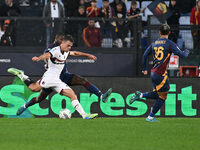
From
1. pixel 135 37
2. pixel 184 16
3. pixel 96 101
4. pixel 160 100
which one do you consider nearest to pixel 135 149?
pixel 160 100

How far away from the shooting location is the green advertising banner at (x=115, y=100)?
53.4ft

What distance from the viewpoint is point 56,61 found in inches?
523

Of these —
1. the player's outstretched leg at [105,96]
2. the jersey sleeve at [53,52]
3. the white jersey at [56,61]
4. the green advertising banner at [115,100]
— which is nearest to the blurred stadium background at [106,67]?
the green advertising banner at [115,100]

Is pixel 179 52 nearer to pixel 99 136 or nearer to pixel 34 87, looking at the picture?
pixel 99 136

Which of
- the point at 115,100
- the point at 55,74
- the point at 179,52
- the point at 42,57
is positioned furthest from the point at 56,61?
the point at 115,100

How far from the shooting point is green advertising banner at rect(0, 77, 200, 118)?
16.3 m

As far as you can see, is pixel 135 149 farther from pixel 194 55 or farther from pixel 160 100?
pixel 194 55

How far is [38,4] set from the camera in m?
20.8

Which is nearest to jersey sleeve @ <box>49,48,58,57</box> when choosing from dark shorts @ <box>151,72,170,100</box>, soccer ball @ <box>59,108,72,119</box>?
soccer ball @ <box>59,108,72,119</box>

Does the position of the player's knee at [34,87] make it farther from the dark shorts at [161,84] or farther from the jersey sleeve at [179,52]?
the jersey sleeve at [179,52]

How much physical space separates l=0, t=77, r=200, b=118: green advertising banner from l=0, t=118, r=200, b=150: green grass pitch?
133 inches

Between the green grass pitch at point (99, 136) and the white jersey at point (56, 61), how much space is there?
49.0 inches

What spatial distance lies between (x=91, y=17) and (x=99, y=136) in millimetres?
8012

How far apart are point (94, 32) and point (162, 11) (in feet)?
9.20
